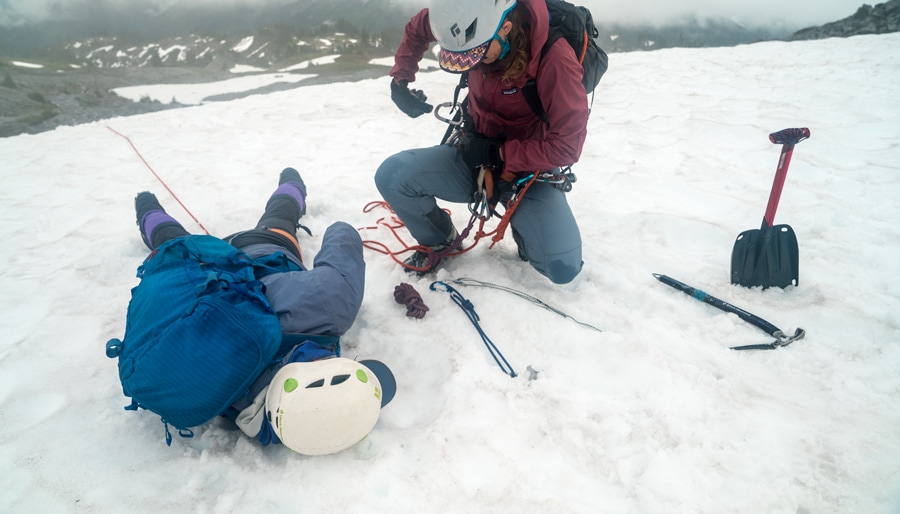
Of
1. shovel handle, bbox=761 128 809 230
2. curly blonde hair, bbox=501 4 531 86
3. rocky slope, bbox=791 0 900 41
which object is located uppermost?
rocky slope, bbox=791 0 900 41

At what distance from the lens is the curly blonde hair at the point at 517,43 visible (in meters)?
2.13

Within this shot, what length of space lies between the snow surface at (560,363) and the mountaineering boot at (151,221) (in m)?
0.28

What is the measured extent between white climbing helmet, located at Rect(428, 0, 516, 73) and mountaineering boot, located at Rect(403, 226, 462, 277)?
3.79ft

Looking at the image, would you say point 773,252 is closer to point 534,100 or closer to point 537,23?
point 534,100

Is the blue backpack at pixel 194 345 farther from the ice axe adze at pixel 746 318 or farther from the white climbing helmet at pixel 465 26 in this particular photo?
the ice axe adze at pixel 746 318

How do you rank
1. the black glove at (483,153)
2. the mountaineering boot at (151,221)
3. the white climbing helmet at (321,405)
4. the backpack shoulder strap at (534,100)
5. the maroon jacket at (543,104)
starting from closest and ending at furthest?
the white climbing helmet at (321,405) → the maroon jacket at (543,104) → the backpack shoulder strap at (534,100) → the black glove at (483,153) → the mountaineering boot at (151,221)

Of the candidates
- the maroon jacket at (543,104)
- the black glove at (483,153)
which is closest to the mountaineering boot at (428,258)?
the black glove at (483,153)

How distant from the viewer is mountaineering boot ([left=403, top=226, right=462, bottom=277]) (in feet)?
9.29

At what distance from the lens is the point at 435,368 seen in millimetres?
2117

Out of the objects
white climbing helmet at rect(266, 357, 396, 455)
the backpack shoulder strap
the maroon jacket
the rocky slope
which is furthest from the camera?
the rocky slope

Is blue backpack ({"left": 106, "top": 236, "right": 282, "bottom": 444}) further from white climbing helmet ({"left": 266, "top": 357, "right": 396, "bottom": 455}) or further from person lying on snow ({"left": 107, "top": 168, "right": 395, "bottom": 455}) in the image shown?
white climbing helmet ({"left": 266, "top": 357, "right": 396, "bottom": 455})

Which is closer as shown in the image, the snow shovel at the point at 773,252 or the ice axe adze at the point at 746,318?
the ice axe adze at the point at 746,318

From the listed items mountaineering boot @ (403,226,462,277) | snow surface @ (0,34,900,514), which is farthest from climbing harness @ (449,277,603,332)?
mountaineering boot @ (403,226,462,277)

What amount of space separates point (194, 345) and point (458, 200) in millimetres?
1793
